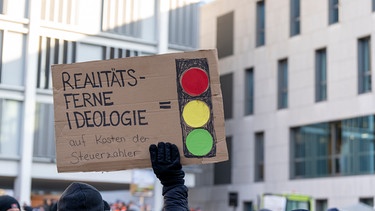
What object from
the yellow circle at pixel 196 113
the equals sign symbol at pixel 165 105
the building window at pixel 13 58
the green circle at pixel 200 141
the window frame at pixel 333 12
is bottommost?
the green circle at pixel 200 141

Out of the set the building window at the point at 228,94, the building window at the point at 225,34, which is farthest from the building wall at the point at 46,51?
the building window at the point at 225,34

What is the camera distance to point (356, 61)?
1465 inches

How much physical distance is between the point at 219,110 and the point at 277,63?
38312mm

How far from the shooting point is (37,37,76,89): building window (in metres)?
33.0

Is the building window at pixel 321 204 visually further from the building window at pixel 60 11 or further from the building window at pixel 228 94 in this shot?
the building window at pixel 60 11

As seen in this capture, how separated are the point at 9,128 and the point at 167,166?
94.4 feet

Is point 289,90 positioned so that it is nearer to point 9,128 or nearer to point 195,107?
point 9,128

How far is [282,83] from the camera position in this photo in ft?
140

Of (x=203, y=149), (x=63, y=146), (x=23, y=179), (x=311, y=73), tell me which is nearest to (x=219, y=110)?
(x=203, y=149)

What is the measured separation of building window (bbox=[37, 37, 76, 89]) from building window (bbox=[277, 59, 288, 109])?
1284cm

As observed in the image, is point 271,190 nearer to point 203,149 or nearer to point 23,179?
point 23,179

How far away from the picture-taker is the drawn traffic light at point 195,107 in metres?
4.68

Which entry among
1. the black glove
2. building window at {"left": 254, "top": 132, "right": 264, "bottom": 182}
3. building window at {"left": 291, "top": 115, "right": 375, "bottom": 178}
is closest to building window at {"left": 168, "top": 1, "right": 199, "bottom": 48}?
building window at {"left": 291, "top": 115, "right": 375, "bottom": 178}

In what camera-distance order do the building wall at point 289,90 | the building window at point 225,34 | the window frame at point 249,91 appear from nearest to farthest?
the building wall at point 289,90 → the window frame at point 249,91 → the building window at point 225,34
